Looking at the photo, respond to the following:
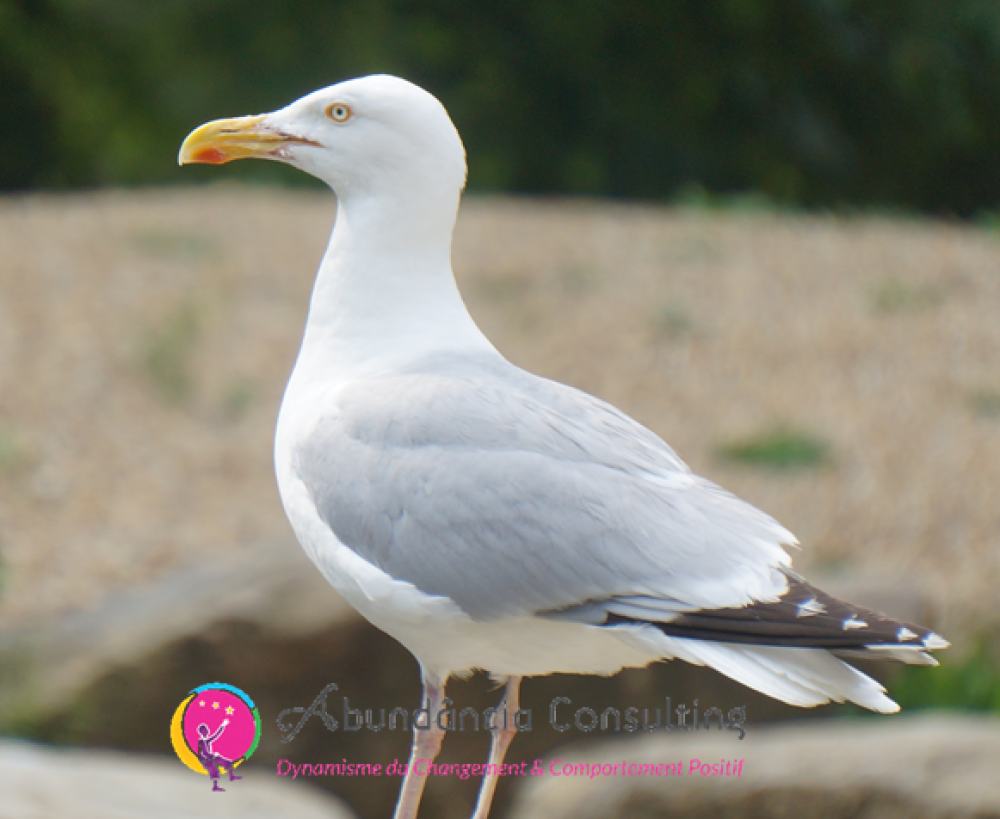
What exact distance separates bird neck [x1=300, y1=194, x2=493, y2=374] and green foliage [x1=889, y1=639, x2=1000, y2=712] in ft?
8.91

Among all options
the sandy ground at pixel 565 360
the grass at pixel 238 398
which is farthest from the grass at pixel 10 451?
the grass at pixel 238 398

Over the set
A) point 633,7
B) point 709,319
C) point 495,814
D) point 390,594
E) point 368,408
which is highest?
point 633,7

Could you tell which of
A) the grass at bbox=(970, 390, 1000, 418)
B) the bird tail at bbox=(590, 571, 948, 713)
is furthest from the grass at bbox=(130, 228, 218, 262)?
the bird tail at bbox=(590, 571, 948, 713)

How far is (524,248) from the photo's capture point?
744cm

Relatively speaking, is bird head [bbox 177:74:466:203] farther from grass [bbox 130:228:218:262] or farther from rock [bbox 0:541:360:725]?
grass [bbox 130:228:218:262]

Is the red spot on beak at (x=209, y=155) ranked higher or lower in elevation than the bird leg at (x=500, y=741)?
higher

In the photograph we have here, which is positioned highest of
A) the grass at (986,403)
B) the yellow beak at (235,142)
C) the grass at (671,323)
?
the grass at (671,323)

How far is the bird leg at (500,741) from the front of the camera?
1.92m

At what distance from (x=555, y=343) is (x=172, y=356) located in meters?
2.02

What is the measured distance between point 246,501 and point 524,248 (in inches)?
111

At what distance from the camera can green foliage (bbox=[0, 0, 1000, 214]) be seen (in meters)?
10.4

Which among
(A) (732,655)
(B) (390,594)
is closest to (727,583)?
(A) (732,655)

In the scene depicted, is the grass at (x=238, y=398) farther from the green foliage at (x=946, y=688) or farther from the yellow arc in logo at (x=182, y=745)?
the yellow arc in logo at (x=182, y=745)

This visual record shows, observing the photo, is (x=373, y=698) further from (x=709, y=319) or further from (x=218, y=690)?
(x=709, y=319)
